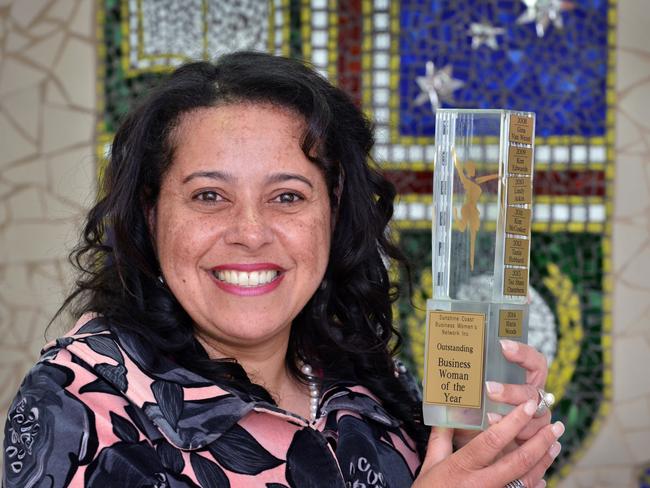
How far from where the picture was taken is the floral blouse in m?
1.25

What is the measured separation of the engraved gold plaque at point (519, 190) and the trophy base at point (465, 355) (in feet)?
0.48

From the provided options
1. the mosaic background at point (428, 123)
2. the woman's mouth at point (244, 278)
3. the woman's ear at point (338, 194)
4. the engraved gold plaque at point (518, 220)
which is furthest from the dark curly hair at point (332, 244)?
the mosaic background at point (428, 123)

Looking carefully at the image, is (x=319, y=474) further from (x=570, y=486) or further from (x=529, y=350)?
(x=570, y=486)

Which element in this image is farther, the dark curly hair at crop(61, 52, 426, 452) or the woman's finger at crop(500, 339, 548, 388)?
the dark curly hair at crop(61, 52, 426, 452)

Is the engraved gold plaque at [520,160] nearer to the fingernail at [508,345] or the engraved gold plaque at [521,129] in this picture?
the engraved gold plaque at [521,129]

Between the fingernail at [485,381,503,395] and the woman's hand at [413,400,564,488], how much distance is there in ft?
0.13

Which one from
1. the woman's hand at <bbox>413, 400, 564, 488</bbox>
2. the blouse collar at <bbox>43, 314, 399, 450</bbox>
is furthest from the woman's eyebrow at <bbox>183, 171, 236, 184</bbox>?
the woman's hand at <bbox>413, 400, 564, 488</bbox>

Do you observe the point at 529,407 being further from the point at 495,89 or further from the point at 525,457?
the point at 495,89

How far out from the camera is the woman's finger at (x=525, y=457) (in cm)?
134

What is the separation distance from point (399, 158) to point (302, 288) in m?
1.24

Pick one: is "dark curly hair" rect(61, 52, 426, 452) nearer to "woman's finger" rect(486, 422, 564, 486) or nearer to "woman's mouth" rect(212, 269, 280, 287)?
"woman's mouth" rect(212, 269, 280, 287)

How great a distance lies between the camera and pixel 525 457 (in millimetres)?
1367

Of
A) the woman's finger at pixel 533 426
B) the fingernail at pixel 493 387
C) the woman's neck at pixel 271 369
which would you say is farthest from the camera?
the woman's neck at pixel 271 369

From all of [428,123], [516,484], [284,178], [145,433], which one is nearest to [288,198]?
[284,178]
